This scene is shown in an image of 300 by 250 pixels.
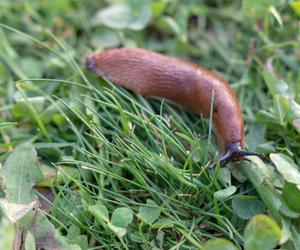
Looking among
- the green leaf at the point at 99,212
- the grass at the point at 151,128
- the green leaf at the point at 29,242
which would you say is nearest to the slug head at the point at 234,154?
the grass at the point at 151,128

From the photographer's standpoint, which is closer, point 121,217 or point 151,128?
point 121,217

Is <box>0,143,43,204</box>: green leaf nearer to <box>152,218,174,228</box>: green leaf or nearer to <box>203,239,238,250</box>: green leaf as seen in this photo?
<box>152,218,174,228</box>: green leaf

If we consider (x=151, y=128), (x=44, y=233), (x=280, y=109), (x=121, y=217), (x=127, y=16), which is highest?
(x=127, y=16)

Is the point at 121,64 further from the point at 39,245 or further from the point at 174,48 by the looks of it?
the point at 39,245

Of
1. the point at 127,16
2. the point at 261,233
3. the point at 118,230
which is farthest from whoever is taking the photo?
the point at 127,16

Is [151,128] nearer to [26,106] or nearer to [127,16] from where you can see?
[26,106]

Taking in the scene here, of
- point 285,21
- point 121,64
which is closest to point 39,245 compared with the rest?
point 121,64

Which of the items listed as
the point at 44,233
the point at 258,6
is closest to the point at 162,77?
the point at 258,6
